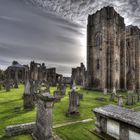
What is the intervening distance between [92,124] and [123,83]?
30523mm

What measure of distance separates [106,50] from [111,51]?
3.72 feet

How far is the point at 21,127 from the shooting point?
7.62 metres

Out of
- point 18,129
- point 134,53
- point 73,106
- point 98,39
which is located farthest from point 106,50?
point 18,129

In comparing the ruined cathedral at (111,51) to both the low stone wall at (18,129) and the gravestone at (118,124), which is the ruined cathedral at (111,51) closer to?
the gravestone at (118,124)

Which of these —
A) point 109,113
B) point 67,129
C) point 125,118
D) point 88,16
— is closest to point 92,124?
point 67,129

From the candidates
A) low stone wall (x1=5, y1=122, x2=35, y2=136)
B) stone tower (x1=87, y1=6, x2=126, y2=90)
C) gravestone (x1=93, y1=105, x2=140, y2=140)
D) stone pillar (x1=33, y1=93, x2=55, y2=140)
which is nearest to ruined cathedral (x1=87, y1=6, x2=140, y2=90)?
stone tower (x1=87, y1=6, x2=126, y2=90)

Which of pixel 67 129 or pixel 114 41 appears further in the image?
pixel 114 41

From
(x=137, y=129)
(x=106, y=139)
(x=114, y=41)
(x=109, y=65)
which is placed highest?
(x=114, y=41)

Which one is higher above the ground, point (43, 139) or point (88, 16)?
point (88, 16)

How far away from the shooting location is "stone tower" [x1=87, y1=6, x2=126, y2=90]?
34.4 meters

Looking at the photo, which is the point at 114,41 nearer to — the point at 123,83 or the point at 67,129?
the point at 123,83

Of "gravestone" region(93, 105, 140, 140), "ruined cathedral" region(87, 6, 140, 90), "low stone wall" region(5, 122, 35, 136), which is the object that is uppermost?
"ruined cathedral" region(87, 6, 140, 90)

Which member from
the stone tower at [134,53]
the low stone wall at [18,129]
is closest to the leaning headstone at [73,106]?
the low stone wall at [18,129]

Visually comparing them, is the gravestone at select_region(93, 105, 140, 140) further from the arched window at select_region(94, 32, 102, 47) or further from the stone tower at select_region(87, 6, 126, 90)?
the arched window at select_region(94, 32, 102, 47)
